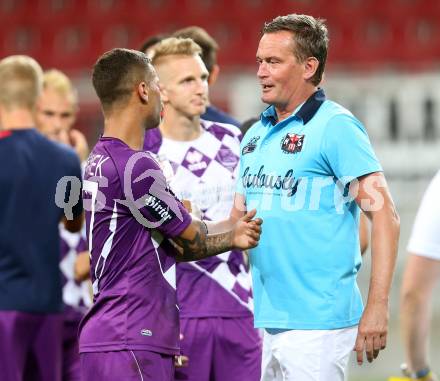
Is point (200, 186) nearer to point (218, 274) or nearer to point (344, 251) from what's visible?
point (218, 274)

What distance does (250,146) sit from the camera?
402 centimetres

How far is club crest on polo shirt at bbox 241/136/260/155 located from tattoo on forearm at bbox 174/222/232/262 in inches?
16.8

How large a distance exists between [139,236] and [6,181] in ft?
4.38

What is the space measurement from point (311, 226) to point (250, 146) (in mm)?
497

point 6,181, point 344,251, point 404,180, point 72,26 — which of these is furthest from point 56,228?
point 72,26

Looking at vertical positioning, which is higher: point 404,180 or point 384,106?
point 384,106

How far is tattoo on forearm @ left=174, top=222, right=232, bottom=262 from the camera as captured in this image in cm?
366

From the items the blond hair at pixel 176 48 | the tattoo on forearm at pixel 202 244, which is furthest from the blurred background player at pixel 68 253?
the tattoo on forearm at pixel 202 244

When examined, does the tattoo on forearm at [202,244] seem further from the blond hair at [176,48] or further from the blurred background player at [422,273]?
the blond hair at [176,48]

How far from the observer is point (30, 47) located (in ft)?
48.8

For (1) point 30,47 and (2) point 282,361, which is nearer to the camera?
(2) point 282,361

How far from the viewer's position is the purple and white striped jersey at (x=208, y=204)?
184 inches

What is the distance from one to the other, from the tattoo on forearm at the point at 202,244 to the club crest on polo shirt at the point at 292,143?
38cm

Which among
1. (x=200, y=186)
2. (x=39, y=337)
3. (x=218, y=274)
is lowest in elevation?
(x=39, y=337)
